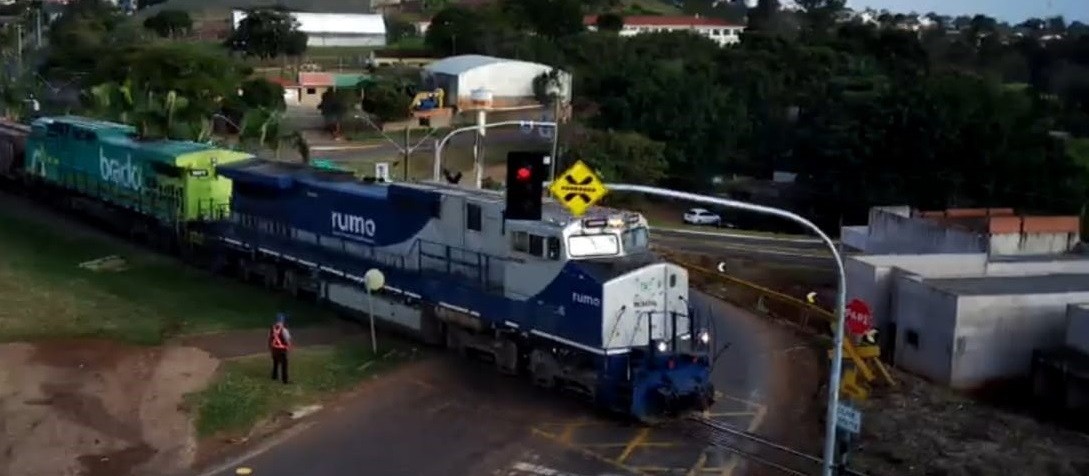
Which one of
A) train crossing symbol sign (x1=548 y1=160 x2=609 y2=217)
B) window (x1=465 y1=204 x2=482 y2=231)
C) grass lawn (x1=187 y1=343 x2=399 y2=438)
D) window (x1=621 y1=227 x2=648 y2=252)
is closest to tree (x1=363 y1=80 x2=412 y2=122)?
grass lawn (x1=187 y1=343 x2=399 y2=438)

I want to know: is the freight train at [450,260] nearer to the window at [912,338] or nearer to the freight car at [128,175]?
the freight car at [128,175]

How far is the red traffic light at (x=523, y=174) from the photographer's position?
53.8ft

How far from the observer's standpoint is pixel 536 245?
2339 cm

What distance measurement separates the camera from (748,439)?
2134cm

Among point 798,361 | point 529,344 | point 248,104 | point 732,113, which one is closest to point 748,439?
point 529,344

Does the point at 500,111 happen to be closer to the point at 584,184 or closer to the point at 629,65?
the point at 629,65

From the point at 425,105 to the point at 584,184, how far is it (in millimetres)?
74383

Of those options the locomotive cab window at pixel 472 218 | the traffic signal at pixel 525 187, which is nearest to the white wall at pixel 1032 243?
the locomotive cab window at pixel 472 218

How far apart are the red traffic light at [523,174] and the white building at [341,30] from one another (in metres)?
131

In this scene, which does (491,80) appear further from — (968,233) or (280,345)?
(280,345)

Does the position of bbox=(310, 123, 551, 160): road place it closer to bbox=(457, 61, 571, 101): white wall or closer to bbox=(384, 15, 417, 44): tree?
bbox=(457, 61, 571, 101): white wall

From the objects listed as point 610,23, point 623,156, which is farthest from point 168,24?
point 623,156

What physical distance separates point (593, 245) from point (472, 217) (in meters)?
3.81

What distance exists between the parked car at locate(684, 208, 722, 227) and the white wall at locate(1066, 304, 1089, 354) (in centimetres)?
3598
